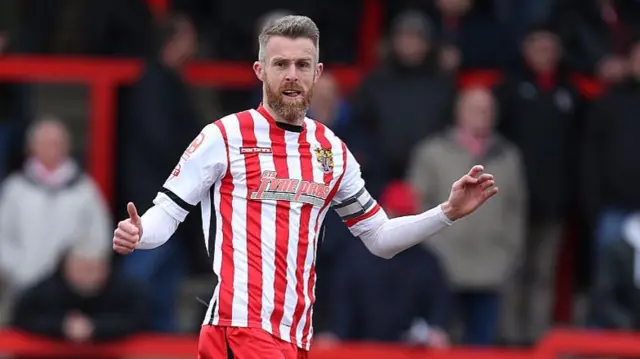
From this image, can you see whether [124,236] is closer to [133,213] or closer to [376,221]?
[133,213]

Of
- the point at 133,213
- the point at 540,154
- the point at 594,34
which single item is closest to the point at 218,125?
the point at 133,213

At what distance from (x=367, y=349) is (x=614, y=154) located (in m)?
2.23

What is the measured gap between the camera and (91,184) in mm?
10398

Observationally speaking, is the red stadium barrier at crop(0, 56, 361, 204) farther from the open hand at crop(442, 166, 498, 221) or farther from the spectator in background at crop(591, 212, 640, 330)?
the open hand at crop(442, 166, 498, 221)

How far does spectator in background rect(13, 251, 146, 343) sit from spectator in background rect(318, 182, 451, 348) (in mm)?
1265

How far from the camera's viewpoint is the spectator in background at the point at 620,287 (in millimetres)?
9805

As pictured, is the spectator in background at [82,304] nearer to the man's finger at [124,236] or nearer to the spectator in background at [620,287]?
the spectator in background at [620,287]

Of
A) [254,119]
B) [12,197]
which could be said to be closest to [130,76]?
[12,197]

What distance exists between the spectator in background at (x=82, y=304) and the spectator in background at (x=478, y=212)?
2.03 m

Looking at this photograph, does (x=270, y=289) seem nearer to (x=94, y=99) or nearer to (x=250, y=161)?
(x=250, y=161)

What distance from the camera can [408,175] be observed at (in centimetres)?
1030

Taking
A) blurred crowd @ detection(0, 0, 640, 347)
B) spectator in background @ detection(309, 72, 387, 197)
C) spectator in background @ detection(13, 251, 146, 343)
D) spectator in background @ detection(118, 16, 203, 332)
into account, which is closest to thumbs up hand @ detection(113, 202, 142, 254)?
blurred crowd @ detection(0, 0, 640, 347)

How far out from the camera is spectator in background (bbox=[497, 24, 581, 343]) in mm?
10414

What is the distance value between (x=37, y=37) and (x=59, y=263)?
2.12 metres
